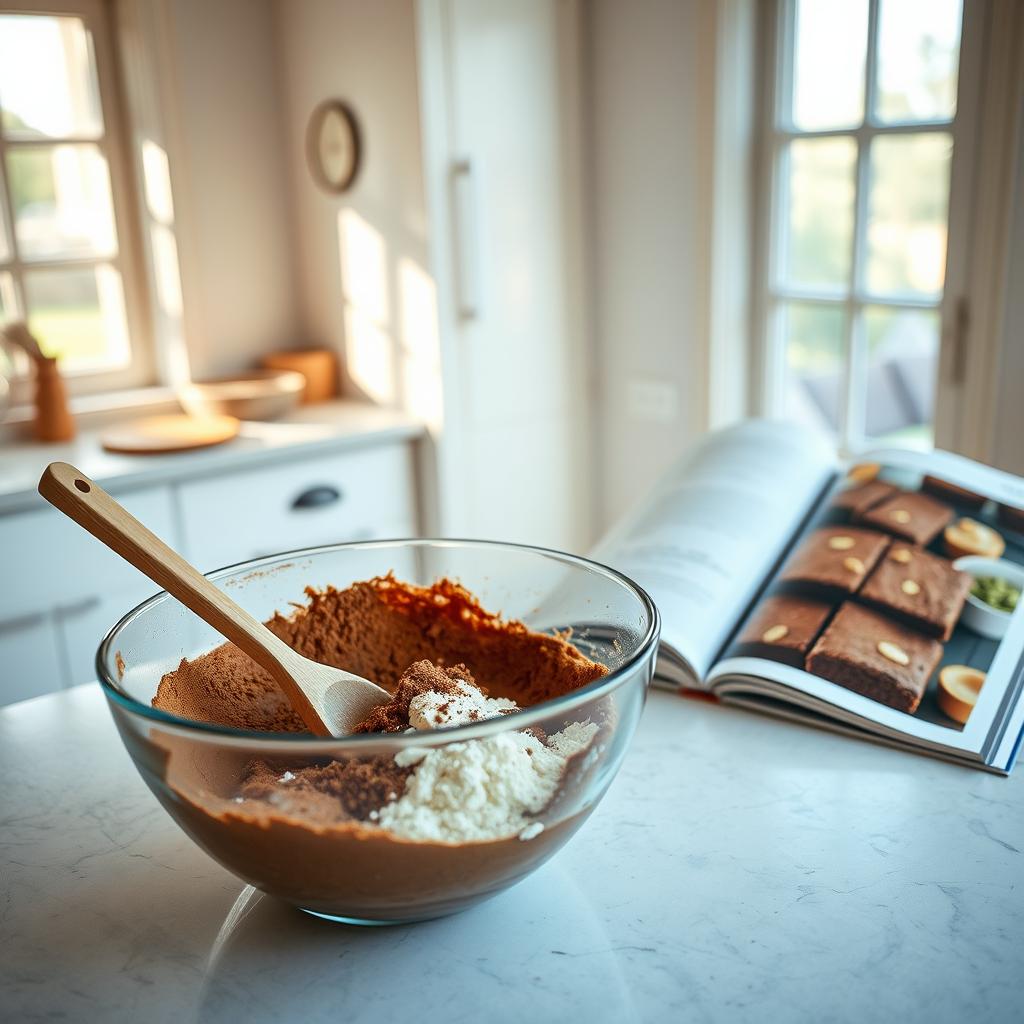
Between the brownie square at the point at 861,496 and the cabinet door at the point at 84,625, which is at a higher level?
the brownie square at the point at 861,496

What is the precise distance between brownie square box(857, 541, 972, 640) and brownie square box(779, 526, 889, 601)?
1cm

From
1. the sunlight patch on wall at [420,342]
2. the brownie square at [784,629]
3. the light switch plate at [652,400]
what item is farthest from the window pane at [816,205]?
the brownie square at [784,629]

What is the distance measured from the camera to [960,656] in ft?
3.36

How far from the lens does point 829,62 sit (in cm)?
214

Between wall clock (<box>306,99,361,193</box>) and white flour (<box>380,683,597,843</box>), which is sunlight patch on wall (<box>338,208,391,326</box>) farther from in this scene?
white flour (<box>380,683,597,843</box>)

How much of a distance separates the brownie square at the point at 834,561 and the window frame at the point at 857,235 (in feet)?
3.21

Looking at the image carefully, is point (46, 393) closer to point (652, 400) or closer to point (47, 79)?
point (47, 79)

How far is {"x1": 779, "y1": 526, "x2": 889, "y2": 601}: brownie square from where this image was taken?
1.11m

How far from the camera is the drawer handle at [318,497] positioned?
2326 mm

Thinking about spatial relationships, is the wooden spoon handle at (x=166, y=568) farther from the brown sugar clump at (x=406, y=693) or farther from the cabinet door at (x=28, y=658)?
the cabinet door at (x=28, y=658)

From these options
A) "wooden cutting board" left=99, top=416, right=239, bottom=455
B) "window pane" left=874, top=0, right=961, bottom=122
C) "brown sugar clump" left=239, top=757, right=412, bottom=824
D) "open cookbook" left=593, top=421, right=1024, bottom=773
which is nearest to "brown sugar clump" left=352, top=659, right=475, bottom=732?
"brown sugar clump" left=239, top=757, right=412, bottom=824

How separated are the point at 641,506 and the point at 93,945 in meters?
0.79

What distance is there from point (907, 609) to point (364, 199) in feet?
5.82

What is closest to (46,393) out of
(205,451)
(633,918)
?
(205,451)
